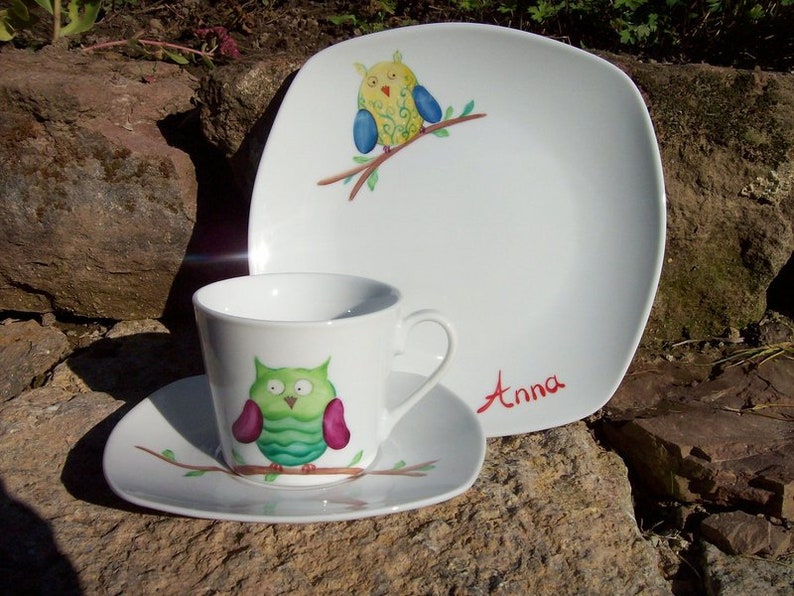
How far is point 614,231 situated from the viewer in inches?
52.1

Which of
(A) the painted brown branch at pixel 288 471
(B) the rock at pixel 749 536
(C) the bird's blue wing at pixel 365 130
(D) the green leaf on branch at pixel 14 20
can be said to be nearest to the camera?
(A) the painted brown branch at pixel 288 471

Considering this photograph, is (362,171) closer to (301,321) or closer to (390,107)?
(390,107)

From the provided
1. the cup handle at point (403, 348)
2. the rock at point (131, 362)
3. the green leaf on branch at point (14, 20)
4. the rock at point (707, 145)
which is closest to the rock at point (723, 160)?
the rock at point (707, 145)

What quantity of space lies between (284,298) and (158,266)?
0.53m

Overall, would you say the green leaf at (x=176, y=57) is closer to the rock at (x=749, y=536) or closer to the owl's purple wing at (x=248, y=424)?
the owl's purple wing at (x=248, y=424)

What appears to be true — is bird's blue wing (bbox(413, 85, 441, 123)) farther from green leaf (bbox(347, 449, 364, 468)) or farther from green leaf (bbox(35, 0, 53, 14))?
green leaf (bbox(35, 0, 53, 14))

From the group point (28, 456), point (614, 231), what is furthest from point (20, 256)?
point (614, 231)

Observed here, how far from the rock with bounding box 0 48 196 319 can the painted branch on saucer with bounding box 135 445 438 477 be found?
0.60 meters

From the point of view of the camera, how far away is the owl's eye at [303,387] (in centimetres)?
98

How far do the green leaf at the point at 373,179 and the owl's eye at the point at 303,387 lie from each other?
0.54 meters

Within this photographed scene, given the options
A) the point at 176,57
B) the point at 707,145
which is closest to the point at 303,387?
the point at 707,145

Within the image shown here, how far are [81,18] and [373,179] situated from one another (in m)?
0.91

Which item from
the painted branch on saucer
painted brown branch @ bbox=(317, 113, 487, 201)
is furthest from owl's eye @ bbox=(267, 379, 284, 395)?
painted brown branch @ bbox=(317, 113, 487, 201)

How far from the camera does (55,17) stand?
175 centimetres
